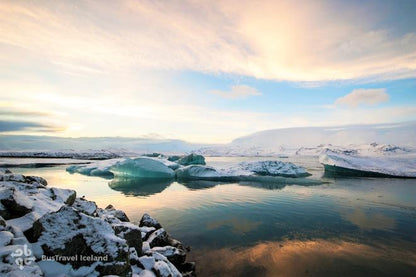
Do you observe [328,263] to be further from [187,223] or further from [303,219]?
[187,223]

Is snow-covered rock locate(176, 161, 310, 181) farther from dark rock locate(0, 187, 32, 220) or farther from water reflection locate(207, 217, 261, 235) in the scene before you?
dark rock locate(0, 187, 32, 220)

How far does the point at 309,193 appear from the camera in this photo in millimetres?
14648

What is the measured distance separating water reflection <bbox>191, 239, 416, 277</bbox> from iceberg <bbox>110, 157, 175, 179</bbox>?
15.9 metres

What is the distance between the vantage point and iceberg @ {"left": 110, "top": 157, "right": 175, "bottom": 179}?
21.3m

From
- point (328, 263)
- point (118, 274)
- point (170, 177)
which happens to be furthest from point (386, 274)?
point (170, 177)

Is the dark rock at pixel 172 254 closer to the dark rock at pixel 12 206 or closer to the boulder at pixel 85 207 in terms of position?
the boulder at pixel 85 207

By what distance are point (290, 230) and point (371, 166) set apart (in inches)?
837

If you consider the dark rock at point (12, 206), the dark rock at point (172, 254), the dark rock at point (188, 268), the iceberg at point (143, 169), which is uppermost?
the dark rock at point (12, 206)

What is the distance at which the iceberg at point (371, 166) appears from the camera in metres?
23.0

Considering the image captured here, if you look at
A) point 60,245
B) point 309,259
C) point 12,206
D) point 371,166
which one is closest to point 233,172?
point 371,166

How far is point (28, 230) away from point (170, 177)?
18.5 metres
